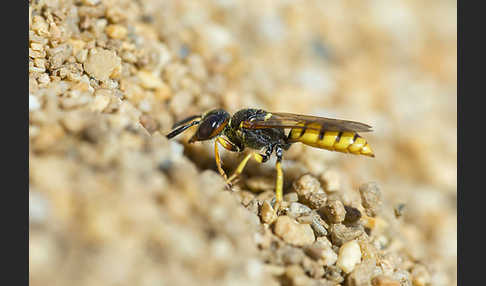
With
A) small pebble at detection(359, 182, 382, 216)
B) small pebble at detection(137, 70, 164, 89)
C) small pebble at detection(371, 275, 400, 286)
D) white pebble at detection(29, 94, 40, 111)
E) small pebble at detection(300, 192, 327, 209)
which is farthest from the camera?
small pebble at detection(137, 70, 164, 89)

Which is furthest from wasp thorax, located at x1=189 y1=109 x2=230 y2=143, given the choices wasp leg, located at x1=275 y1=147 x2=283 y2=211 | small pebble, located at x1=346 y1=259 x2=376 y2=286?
small pebble, located at x1=346 y1=259 x2=376 y2=286

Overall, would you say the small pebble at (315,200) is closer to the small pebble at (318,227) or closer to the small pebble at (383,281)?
the small pebble at (318,227)

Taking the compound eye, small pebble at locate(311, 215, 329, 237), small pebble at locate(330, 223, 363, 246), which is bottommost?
small pebble at locate(330, 223, 363, 246)

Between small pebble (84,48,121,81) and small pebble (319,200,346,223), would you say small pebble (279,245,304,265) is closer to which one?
small pebble (319,200,346,223)

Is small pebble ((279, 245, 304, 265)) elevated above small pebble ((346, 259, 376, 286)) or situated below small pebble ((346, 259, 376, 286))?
above

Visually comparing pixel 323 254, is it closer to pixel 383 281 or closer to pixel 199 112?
pixel 383 281

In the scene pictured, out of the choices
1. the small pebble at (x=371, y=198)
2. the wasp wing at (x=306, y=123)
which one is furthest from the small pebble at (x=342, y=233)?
the wasp wing at (x=306, y=123)

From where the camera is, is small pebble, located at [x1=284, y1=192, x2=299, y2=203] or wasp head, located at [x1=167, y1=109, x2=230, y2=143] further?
wasp head, located at [x1=167, y1=109, x2=230, y2=143]
